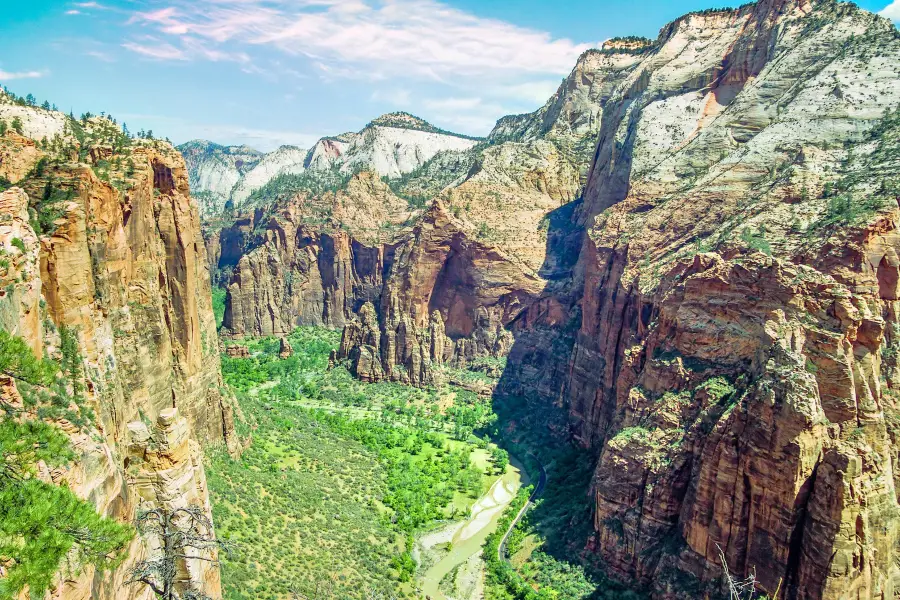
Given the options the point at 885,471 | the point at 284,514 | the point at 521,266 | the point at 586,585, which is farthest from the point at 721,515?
the point at 521,266

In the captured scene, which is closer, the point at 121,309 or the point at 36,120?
the point at 121,309

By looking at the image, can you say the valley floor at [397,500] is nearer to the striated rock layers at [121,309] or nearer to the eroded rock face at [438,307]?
the eroded rock face at [438,307]

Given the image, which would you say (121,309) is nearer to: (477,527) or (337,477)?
(337,477)

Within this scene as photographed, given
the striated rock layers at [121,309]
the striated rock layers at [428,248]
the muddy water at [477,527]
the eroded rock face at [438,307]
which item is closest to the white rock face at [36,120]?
the striated rock layers at [121,309]

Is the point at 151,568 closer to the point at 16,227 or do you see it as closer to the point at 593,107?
the point at 16,227

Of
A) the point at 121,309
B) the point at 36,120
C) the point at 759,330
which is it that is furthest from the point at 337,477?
the point at 759,330

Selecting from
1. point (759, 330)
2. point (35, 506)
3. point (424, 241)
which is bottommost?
point (35, 506)

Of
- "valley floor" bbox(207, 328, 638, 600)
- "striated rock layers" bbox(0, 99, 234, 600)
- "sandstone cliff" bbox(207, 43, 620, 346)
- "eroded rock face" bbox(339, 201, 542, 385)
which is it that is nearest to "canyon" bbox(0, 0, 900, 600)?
"striated rock layers" bbox(0, 99, 234, 600)
